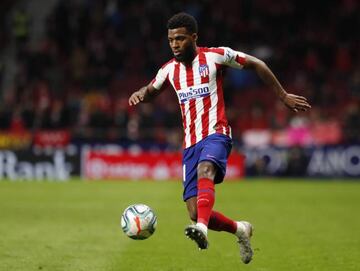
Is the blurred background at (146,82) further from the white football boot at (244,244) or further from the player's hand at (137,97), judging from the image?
the white football boot at (244,244)

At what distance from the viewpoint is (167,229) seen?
1157 cm

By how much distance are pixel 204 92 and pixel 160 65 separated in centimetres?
1696

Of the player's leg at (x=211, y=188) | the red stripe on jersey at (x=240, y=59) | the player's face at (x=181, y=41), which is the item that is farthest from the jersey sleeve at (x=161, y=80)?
the player's leg at (x=211, y=188)

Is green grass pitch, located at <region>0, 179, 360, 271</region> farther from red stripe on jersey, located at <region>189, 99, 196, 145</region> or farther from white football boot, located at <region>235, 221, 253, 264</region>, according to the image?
red stripe on jersey, located at <region>189, 99, 196, 145</region>

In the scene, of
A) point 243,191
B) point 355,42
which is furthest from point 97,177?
point 355,42

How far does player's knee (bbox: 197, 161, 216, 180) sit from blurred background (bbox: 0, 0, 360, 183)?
48.0 feet

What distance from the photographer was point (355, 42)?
24.5 m

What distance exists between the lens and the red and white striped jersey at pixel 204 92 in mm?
7586

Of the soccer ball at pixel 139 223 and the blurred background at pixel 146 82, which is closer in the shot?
the soccer ball at pixel 139 223

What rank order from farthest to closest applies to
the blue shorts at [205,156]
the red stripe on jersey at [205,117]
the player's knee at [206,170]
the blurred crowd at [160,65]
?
1. the blurred crowd at [160,65]
2. the red stripe on jersey at [205,117]
3. the blue shorts at [205,156]
4. the player's knee at [206,170]

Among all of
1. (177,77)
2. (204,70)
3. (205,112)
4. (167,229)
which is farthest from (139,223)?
(167,229)

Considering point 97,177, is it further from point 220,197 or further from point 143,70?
point 220,197

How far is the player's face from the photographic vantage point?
746 cm

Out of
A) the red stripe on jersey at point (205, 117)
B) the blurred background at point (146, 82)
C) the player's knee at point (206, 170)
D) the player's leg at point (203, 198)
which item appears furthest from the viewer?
the blurred background at point (146, 82)
